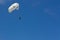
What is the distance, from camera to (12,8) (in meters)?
75.0

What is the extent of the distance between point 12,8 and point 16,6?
171cm

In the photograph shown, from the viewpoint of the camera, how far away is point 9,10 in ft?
249

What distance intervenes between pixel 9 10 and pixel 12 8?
1.64m

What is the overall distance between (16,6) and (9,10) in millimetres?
3317

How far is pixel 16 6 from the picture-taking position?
7444 centimetres
